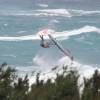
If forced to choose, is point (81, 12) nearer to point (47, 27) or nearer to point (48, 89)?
point (47, 27)

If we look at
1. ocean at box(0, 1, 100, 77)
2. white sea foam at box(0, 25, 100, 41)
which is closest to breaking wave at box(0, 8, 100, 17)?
Result: ocean at box(0, 1, 100, 77)

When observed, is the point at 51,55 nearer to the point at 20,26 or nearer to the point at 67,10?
the point at 20,26

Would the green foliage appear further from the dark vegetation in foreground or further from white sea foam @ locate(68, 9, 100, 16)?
white sea foam @ locate(68, 9, 100, 16)

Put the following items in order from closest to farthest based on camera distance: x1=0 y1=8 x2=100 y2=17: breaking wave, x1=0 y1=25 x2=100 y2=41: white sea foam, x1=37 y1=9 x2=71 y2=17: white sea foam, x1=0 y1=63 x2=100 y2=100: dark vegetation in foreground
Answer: x1=0 y1=63 x2=100 y2=100: dark vegetation in foreground, x1=0 y1=25 x2=100 y2=41: white sea foam, x1=0 y1=8 x2=100 y2=17: breaking wave, x1=37 y1=9 x2=71 y2=17: white sea foam

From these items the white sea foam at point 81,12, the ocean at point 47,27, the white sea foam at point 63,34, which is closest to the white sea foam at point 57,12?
the ocean at point 47,27

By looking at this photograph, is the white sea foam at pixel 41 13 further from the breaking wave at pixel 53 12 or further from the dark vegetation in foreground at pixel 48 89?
the dark vegetation in foreground at pixel 48 89

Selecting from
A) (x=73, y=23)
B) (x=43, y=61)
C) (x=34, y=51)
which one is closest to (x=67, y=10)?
(x=73, y=23)
